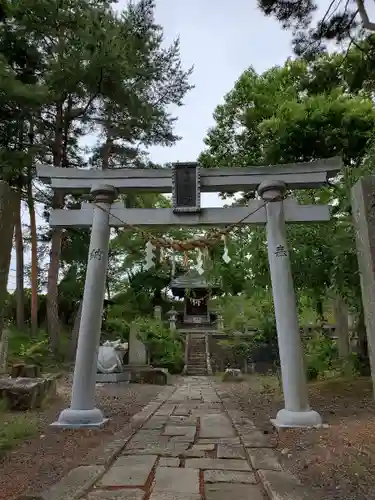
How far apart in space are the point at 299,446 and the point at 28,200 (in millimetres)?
15669

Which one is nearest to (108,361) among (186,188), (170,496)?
(186,188)

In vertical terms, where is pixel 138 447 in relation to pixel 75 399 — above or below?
below

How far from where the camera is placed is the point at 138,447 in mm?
4828

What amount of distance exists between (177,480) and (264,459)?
1.14 meters

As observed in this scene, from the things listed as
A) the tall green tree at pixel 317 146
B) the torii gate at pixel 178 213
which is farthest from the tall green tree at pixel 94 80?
the torii gate at pixel 178 213

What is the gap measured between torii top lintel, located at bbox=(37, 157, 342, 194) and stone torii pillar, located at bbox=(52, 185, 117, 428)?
328 millimetres

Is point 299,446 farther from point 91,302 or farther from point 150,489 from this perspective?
point 91,302

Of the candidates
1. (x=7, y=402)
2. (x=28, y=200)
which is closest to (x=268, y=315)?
(x=28, y=200)

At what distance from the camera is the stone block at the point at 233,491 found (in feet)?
10.6

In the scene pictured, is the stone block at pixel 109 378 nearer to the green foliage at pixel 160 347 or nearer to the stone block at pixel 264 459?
the green foliage at pixel 160 347

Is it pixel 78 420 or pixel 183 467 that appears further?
pixel 78 420

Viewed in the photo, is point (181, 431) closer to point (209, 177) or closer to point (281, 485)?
point (281, 485)

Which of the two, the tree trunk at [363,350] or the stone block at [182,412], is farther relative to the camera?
the tree trunk at [363,350]

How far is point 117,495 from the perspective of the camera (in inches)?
127
